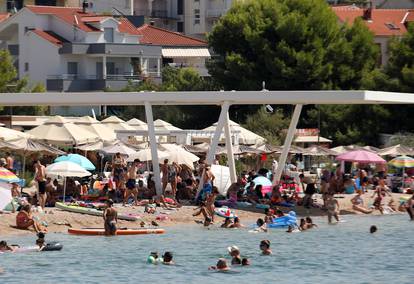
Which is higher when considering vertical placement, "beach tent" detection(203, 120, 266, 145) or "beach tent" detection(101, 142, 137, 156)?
"beach tent" detection(101, 142, 137, 156)

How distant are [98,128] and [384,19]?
38440 mm

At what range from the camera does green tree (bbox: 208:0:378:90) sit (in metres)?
68.6

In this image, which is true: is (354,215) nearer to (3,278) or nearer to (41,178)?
(41,178)

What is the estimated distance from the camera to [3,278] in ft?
98.0

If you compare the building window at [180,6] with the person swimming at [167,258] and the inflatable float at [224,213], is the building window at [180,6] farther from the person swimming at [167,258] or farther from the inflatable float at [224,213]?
the person swimming at [167,258]

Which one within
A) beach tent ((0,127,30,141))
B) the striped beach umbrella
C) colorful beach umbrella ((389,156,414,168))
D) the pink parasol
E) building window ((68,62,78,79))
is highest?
the striped beach umbrella

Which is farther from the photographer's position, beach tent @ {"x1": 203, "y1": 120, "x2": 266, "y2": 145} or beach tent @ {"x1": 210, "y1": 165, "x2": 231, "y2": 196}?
beach tent @ {"x1": 203, "y1": 120, "x2": 266, "y2": 145}

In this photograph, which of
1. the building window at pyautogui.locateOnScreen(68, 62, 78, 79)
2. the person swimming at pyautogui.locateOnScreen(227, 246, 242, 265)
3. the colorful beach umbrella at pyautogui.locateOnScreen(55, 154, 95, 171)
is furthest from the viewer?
the building window at pyautogui.locateOnScreen(68, 62, 78, 79)

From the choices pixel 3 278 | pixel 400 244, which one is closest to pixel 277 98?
pixel 400 244

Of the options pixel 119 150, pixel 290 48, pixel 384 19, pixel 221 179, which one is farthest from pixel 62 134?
pixel 384 19

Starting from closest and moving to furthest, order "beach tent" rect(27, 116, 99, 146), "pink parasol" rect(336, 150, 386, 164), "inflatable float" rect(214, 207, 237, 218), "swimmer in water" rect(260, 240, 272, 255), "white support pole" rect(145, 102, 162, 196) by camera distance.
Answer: "swimmer in water" rect(260, 240, 272, 255)
"inflatable float" rect(214, 207, 237, 218)
"white support pole" rect(145, 102, 162, 196)
"pink parasol" rect(336, 150, 386, 164)
"beach tent" rect(27, 116, 99, 146)

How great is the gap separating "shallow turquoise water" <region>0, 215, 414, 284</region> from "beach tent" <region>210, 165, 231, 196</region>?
435 centimetres

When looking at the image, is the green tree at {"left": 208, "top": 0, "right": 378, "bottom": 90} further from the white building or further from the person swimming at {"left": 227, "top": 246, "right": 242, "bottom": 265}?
the person swimming at {"left": 227, "top": 246, "right": 242, "bottom": 265}

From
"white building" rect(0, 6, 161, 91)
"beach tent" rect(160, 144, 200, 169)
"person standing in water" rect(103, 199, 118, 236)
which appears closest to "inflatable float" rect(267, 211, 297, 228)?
"beach tent" rect(160, 144, 200, 169)
